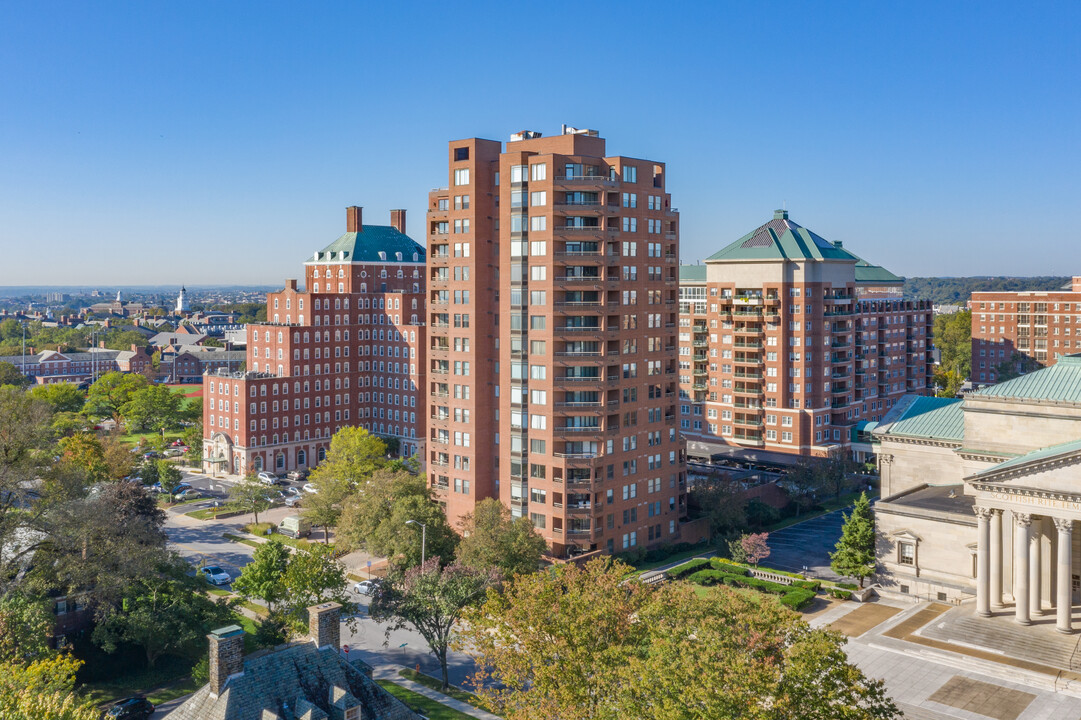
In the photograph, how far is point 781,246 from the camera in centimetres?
13300

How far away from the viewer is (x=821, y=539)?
323 ft

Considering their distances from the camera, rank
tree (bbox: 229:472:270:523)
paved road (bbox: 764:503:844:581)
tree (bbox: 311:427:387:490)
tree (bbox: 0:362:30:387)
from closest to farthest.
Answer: paved road (bbox: 764:503:844:581) < tree (bbox: 311:427:387:490) < tree (bbox: 229:472:270:523) < tree (bbox: 0:362:30:387)

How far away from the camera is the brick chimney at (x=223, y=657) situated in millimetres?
38438

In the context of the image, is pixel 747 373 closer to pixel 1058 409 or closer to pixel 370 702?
pixel 1058 409

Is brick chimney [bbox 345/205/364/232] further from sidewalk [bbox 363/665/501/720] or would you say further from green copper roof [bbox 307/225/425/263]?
sidewalk [bbox 363/665/501/720]

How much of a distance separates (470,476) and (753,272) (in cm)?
6419

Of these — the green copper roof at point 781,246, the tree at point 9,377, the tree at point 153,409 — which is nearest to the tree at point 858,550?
the green copper roof at point 781,246

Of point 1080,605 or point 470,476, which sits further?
point 470,476

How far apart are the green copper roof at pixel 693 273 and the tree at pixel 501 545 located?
270 ft

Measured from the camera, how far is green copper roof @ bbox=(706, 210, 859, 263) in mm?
131375

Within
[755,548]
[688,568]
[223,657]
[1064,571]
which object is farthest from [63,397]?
[1064,571]

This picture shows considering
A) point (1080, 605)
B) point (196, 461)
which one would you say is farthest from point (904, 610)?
point (196, 461)

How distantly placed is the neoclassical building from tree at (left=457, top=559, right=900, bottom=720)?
99.3 ft

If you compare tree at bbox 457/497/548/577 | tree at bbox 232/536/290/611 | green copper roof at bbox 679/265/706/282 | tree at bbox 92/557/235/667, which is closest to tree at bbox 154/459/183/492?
tree at bbox 92/557/235/667
